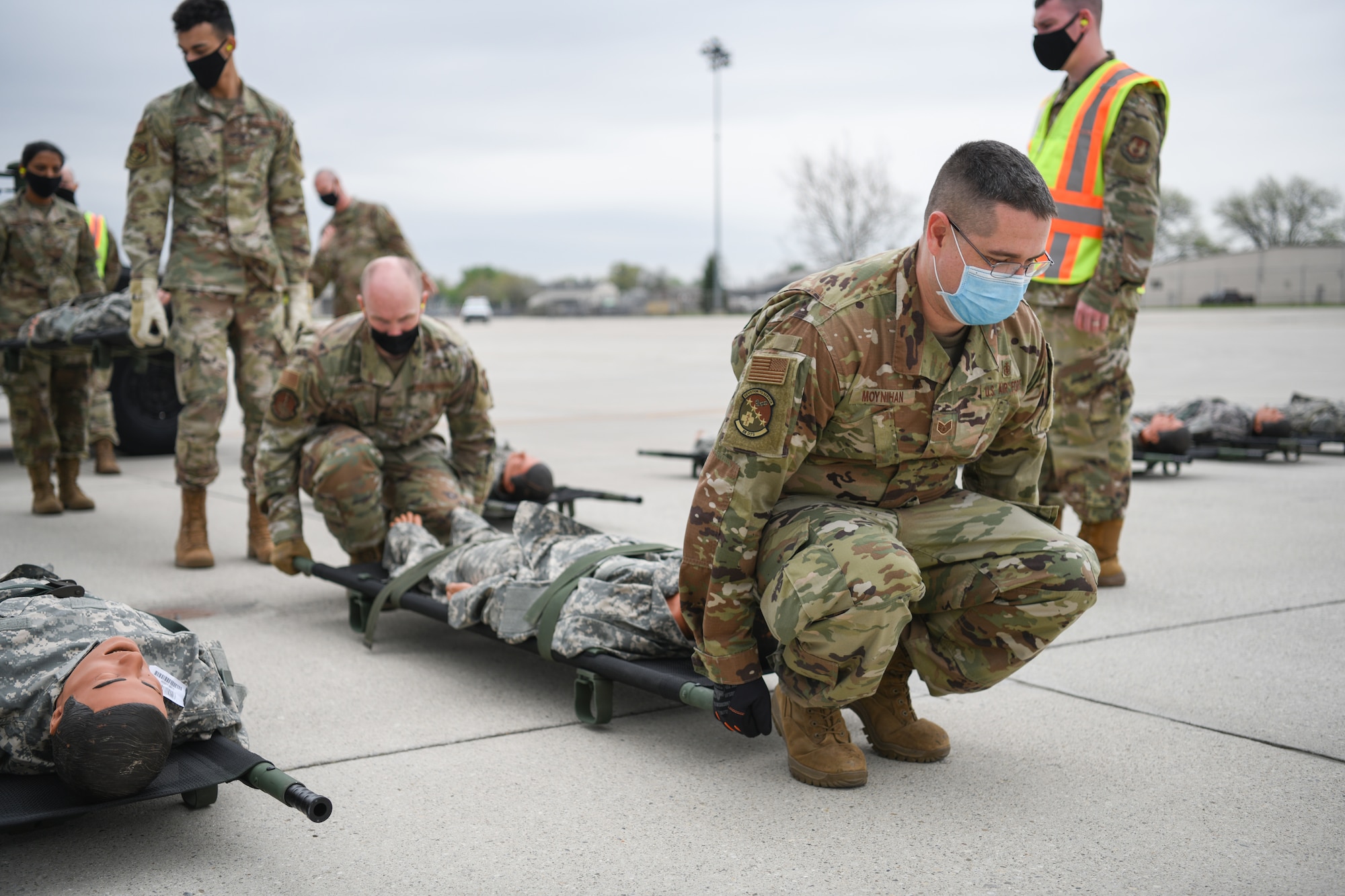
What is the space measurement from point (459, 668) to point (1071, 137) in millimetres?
3017

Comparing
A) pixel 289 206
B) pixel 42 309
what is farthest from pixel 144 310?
pixel 42 309

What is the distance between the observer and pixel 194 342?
5.16m

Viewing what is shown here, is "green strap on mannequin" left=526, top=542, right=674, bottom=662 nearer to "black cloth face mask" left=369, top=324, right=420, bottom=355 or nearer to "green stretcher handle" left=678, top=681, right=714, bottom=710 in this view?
"green stretcher handle" left=678, top=681, right=714, bottom=710

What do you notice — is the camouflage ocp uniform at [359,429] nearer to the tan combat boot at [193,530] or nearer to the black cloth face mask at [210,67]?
the tan combat boot at [193,530]

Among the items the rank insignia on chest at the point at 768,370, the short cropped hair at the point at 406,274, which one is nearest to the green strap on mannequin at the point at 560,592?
the rank insignia on chest at the point at 768,370

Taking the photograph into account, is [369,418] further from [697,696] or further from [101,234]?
[101,234]

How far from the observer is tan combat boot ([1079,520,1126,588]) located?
4.59 meters

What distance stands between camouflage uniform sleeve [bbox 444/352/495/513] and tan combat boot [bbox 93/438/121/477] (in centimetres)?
456

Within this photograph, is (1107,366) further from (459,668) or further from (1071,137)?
(459,668)

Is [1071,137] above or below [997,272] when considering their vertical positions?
above

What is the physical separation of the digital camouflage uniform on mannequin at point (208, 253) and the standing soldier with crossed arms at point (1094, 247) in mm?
3371

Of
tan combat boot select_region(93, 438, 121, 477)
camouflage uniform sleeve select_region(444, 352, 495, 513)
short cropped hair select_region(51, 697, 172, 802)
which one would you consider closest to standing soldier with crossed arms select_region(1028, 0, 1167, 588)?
camouflage uniform sleeve select_region(444, 352, 495, 513)

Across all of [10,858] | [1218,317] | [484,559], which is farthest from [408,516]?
[1218,317]

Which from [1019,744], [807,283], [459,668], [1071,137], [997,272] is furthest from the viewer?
[1071,137]
